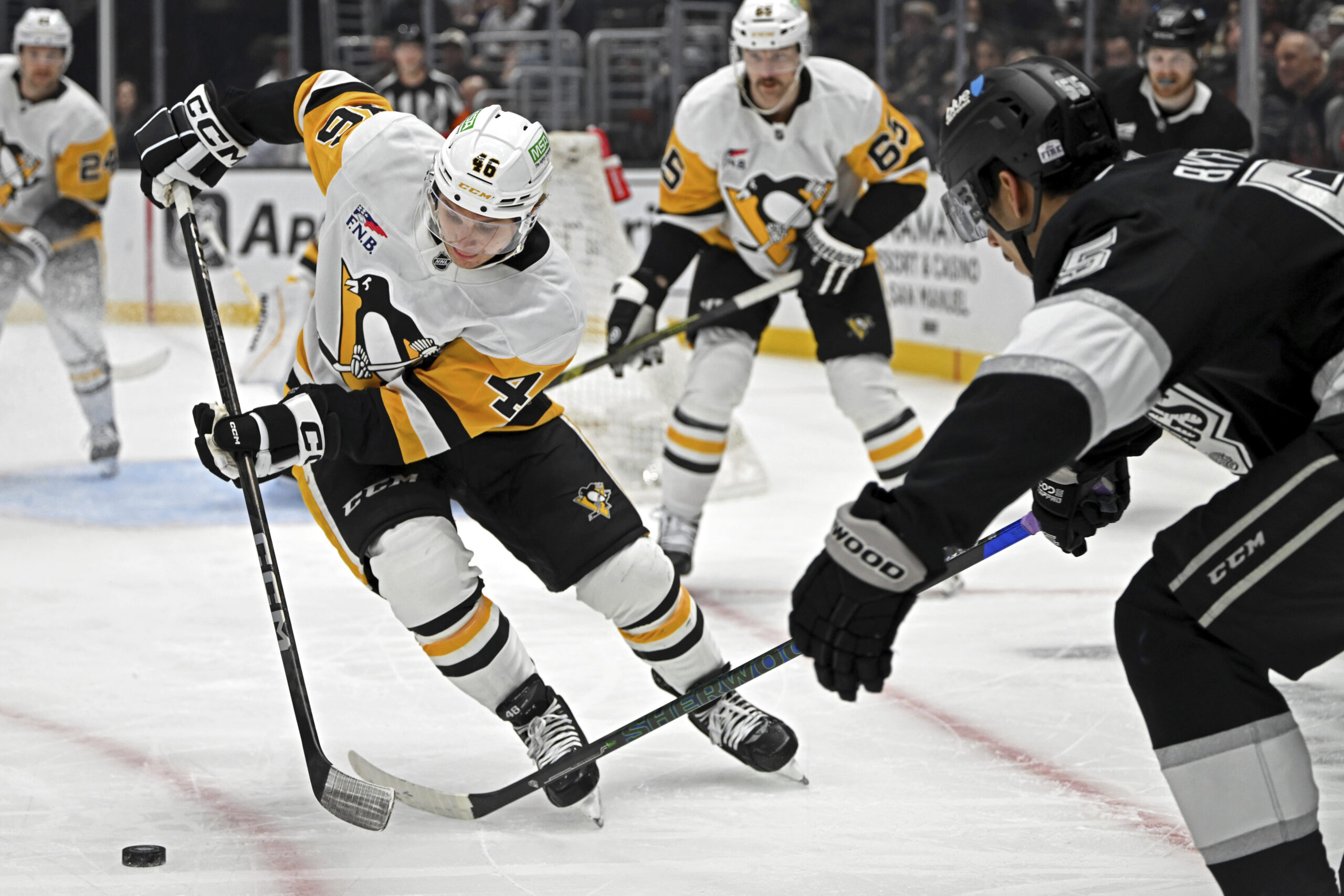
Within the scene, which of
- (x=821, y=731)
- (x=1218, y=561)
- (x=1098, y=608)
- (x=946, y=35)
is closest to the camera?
(x=1218, y=561)

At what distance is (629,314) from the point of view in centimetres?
378

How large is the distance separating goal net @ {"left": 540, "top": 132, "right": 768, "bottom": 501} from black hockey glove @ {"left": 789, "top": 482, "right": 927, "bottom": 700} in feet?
Result: 10.7

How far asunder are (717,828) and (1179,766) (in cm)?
95

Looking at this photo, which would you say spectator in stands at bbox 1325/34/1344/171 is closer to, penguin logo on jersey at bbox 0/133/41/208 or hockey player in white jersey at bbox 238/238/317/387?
hockey player in white jersey at bbox 238/238/317/387

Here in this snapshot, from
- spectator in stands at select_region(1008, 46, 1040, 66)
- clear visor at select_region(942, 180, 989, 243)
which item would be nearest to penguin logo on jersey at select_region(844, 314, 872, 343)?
clear visor at select_region(942, 180, 989, 243)

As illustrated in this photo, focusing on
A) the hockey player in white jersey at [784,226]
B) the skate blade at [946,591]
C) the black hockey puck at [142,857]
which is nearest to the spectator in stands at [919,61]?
the hockey player in white jersey at [784,226]

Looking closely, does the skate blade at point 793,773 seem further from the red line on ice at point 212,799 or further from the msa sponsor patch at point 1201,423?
the msa sponsor patch at point 1201,423

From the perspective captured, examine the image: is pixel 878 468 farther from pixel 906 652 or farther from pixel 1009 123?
pixel 1009 123

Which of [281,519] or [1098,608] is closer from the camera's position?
[1098,608]

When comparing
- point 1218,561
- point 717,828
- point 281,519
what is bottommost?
point 281,519

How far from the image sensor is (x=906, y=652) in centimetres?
321

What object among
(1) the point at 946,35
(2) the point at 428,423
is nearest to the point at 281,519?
(2) the point at 428,423

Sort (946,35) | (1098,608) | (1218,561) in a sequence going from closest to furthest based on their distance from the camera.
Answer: (1218,561) < (1098,608) < (946,35)

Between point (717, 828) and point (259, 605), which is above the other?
point (717, 828)
